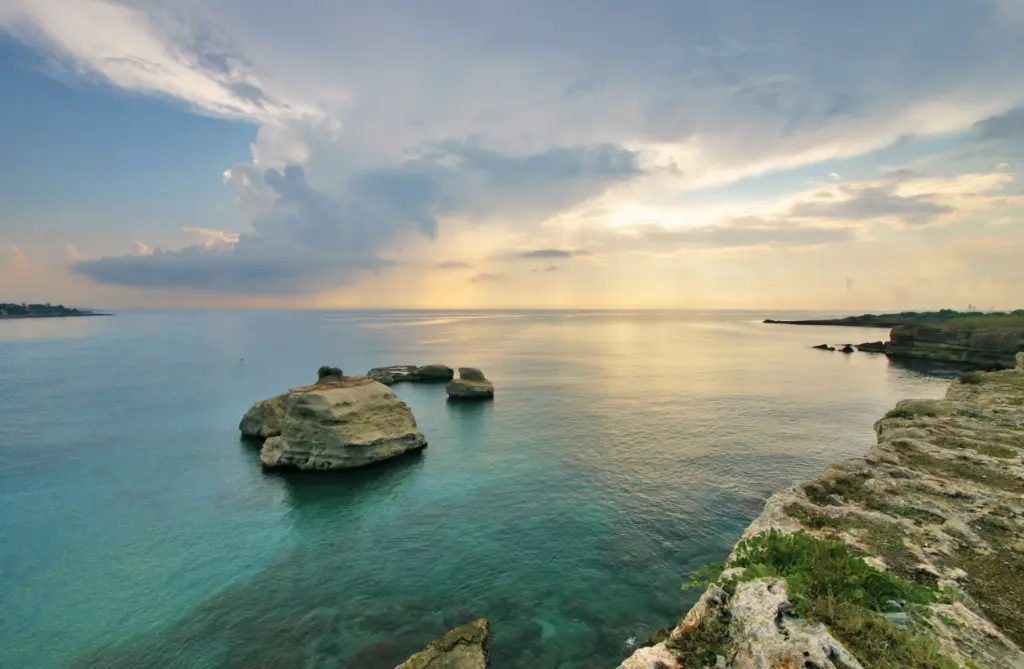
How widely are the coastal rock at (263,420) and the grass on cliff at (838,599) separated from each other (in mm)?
49060

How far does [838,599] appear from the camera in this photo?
8.58 metres

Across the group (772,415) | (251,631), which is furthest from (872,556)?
(772,415)

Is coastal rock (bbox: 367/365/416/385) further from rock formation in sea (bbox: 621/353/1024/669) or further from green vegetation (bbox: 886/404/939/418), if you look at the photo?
rock formation in sea (bbox: 621/353/1024/669)

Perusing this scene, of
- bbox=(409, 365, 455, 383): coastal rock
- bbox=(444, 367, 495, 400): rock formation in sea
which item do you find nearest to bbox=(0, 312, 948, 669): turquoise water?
bbox=(444, 367, 495, 400): rock formation in sea

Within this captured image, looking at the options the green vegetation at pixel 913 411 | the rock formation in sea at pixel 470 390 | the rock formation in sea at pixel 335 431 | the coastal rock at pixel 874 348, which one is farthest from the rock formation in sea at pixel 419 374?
the coastal rock at pixel 874 348

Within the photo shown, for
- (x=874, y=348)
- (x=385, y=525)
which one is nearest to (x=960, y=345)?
(x=874, y=348)

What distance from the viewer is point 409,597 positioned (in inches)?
829

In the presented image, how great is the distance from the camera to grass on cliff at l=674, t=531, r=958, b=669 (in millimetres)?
7434

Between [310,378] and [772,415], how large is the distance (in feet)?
266

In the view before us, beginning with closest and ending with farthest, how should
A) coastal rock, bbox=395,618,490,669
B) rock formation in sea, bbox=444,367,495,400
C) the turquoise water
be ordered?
coastal rock, bbox=395,618,490,669 → the turquoise water → rock formation in sea, bbox=444,367,495,400

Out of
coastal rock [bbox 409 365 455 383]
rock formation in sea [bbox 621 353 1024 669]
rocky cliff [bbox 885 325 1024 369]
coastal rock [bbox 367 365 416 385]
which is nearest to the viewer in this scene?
rock formation in sea [bbox 621 353 1024 669]

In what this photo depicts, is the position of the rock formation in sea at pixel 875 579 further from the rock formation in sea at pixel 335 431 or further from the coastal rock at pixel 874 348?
the coastal rock at pixel 874 348

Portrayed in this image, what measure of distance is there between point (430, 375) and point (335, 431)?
4973cm

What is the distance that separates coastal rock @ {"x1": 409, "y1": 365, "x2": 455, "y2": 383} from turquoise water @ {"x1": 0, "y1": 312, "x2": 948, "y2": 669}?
23.4 meters
